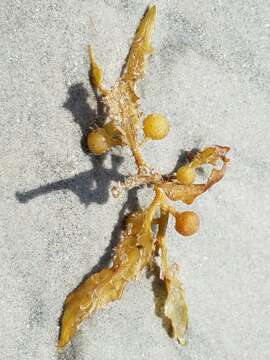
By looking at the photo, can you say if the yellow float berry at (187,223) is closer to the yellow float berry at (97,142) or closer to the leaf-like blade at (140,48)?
the yellow float berry at (97,142)

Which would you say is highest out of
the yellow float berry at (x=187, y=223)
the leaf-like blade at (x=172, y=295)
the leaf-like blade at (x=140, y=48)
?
the leaf-like blade at (x=140, y=48)

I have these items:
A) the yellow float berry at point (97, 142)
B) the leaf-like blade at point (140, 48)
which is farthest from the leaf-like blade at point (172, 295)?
the leaf-like blade at point (140, 48)

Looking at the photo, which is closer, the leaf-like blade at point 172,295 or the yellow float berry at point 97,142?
the yellow float berry at point 97,142

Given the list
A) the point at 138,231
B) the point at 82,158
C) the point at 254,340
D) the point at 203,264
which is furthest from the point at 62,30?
the point at 254,340

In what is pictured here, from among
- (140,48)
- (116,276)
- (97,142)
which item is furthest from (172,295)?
(140,48)

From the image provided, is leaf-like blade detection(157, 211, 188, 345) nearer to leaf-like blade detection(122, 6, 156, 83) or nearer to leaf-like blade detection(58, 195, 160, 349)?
leaf-like blade detection(58, 195, 160, 349)

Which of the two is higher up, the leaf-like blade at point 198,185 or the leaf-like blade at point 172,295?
the leaf-like blade at point 198,185

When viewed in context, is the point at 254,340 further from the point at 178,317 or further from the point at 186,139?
the point at 186,139
